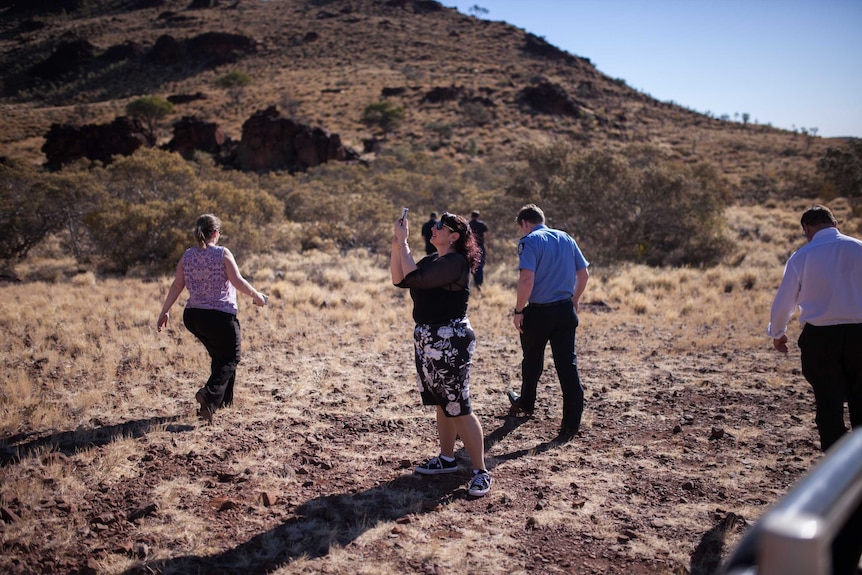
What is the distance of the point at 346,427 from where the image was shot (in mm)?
5258

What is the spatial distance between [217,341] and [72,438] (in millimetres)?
1428

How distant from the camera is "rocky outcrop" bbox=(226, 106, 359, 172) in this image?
136 feet

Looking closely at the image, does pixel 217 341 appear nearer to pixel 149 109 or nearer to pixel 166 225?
pixel 166 225

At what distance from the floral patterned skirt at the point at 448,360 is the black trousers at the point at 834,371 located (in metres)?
2.32

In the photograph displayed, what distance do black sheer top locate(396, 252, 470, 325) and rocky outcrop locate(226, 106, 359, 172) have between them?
127 feet

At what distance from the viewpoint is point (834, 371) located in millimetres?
3650

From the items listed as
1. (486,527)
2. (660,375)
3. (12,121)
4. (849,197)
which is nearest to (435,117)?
(849,197)

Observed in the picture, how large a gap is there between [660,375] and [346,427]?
4157 mm

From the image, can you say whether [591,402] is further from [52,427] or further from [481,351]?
[52,427]

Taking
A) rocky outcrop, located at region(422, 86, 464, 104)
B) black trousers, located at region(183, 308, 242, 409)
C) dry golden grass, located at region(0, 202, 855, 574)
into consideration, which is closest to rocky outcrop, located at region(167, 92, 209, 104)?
rocky outcrop, located at region(422, 86, 464, 104)

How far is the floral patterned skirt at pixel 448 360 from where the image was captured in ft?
12.1

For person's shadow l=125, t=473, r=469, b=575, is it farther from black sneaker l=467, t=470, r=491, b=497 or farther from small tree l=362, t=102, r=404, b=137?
small tree l=362, t=102, r=404, b=137

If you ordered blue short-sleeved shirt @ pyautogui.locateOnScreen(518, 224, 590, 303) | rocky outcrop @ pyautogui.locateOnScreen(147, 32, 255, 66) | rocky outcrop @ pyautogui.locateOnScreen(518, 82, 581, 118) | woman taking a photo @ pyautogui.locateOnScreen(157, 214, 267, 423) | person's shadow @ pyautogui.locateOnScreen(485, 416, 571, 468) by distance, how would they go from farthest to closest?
1. rocky outcrop @ pyautogui.locateOnScreen(147, 32, 255, 66)
2. rocky outcrop @ pyautogui.locateOnScreen(518, 82, 581, 118)
3. woman taking a photo @ pyautogui.locateOnScreen(157, 214, 267, 423)
4. blue short-sleeved shirt @ pyautogui.locateOnScreen(518, 224, 590, 303)
5. person's shadow @ pyautogui.locateOnScreen(485, 416, 571, 468)

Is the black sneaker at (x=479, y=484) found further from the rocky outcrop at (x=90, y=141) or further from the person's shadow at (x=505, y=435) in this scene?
the rocky outcrop at (x=90, y=141)
